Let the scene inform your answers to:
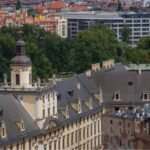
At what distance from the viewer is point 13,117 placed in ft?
339

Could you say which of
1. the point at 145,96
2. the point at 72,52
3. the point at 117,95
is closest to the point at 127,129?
the point at 117,95

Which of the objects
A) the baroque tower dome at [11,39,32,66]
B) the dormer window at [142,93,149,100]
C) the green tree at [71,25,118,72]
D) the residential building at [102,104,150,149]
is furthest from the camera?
the green tree at [71,25,118,72]

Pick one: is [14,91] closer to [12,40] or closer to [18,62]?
[18,62]

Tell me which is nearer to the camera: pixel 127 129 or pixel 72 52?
pixel 127 129

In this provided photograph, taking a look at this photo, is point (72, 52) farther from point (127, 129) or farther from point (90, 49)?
point (127, 129)

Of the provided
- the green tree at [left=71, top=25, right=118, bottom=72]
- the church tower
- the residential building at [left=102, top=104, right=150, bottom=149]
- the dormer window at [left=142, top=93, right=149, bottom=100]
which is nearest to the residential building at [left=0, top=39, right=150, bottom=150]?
the church tower

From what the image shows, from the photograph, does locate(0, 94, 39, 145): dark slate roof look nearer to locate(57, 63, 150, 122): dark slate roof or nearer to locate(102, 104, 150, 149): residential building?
locate(102, 104, 150, 149): residential building

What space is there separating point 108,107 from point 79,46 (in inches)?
2557

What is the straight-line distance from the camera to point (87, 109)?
118m

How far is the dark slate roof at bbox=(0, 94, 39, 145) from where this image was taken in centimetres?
10100

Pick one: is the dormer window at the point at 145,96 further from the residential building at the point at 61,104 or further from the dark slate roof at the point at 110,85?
the dark slate roof at the point at 110,85

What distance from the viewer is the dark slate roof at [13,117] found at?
10100 cm

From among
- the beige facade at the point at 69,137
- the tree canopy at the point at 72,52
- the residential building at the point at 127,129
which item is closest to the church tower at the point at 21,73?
the beige facade at the point at 69,137

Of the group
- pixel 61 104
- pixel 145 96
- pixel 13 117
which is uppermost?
pixel 13 117
